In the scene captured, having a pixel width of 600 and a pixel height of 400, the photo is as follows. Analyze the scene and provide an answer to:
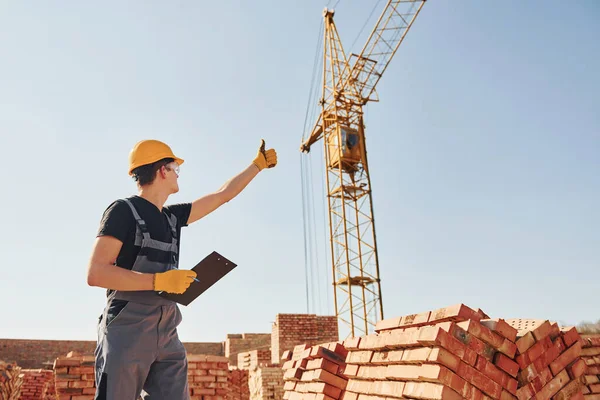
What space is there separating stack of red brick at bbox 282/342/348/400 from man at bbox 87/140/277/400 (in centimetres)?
171

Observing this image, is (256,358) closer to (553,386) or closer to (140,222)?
(553,386)

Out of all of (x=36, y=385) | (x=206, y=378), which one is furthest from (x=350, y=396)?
(x=36, y=385)

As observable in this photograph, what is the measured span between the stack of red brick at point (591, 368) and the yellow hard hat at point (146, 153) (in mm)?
3005

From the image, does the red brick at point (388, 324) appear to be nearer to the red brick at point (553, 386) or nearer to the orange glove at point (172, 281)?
the red brick at point (553, 386)

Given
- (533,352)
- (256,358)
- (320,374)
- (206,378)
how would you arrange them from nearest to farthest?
(533,352) → (320,374) → (206,378) → (256,358)

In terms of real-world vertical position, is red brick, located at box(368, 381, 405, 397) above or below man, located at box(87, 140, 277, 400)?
below

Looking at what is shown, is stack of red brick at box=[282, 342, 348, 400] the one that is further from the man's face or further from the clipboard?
the man's face

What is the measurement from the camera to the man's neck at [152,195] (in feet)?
7.09

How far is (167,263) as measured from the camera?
206 centimetres

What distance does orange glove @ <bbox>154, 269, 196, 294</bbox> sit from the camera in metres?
1.87

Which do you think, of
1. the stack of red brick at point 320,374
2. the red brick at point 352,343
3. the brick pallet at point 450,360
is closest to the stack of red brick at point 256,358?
the stack of red brick at point 320,374

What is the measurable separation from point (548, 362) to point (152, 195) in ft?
6.83

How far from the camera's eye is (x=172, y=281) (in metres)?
1.88

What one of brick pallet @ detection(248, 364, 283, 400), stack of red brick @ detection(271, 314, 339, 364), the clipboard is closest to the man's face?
the clipboard
